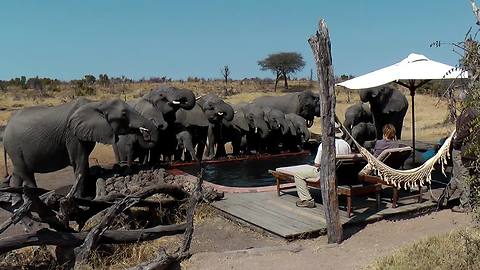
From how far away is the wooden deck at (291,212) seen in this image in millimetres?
8117

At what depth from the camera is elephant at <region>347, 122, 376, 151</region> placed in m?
16.5

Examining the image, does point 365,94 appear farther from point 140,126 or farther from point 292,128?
point 140,126

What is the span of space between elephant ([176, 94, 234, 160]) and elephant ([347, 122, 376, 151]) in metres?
3.63

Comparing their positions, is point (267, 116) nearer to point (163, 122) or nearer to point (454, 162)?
point (163, 122)

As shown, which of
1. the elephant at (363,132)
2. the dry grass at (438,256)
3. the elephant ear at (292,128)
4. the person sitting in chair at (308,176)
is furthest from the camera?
the elephant ear at (292,128)

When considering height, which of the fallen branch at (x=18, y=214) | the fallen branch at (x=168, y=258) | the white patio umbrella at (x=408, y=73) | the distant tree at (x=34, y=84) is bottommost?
the fallen branch at (x=168, y=258)

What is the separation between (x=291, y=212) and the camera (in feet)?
29.3

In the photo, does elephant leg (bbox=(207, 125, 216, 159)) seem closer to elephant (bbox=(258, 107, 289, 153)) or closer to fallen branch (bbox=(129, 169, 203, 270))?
elephant (bbox=(258, 107, 289, 153))

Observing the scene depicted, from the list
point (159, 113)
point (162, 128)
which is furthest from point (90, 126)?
point (159, 113)

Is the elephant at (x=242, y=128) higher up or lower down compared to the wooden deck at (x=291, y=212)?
higher up

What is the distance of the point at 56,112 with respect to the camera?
36.7 ft

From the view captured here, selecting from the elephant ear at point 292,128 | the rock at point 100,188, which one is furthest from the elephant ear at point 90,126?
the elephant ear at point 292,128

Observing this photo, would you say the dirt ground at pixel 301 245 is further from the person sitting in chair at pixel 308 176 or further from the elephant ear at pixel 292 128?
the elephant ear at pixel 292 128

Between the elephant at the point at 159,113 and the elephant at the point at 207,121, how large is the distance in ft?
1.57
